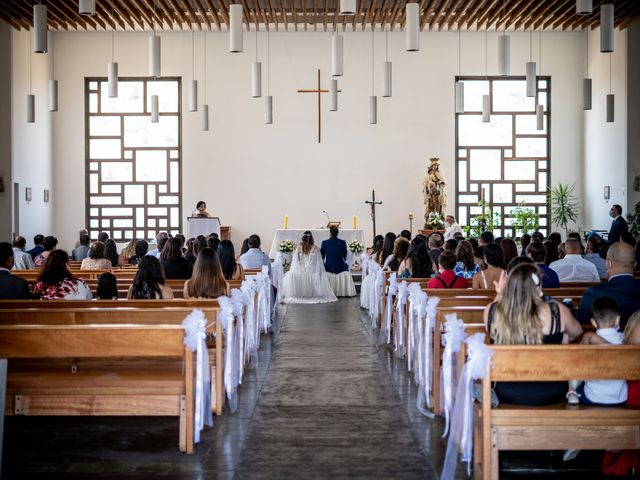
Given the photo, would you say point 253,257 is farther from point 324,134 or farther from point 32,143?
point 32,143

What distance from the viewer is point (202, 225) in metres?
14.6

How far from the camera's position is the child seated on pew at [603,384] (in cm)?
385

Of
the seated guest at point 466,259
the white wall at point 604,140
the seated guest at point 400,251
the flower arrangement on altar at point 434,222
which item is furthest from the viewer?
the flower arrangement on altar at point 434,222

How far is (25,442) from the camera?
4.52 meters

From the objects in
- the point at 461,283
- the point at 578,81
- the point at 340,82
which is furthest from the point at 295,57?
the point at 461,283

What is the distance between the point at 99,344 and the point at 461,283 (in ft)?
11.9

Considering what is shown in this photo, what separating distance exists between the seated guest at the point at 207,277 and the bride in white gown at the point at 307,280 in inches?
217

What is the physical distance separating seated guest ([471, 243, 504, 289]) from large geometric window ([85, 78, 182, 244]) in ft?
38.0

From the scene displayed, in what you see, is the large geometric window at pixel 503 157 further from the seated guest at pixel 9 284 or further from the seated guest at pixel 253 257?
the seated guest at pixel 9 284

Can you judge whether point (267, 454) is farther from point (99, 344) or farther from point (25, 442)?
point (25, 442)

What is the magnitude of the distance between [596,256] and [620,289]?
4.17 m

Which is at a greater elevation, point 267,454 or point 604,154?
point 604,154

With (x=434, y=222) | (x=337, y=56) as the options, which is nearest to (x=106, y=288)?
(x=337, y=56)

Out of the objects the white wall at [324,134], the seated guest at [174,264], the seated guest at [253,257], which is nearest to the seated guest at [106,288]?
the seated guest at [174,264]
